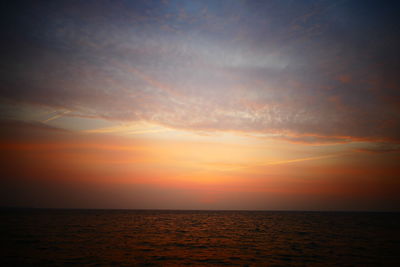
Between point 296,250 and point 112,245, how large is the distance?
21.1 metres

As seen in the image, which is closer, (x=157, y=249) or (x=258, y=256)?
(x=258, y=256)

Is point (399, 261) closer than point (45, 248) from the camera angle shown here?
Yes

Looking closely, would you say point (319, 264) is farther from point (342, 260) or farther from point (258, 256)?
point (258, 256)

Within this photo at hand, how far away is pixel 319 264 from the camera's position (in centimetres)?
2158

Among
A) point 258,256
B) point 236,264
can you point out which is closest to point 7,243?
point 236,264

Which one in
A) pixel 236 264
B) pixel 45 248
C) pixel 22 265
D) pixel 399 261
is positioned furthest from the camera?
pixel 45 248

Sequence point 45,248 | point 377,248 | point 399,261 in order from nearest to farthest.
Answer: point 399,261
point 45,248
point 377,248

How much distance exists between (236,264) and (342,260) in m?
10.8

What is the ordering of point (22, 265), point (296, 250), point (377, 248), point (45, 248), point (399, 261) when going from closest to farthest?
1. point (22, 265)
2. point (399, 261)
3. point (45, 248)
4. point (296, 250)
5. point (377, 248)

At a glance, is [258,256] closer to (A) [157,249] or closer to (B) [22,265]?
(A) [157,249]

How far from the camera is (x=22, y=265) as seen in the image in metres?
19.4

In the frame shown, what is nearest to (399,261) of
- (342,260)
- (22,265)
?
(342,260)

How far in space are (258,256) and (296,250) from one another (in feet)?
21.4

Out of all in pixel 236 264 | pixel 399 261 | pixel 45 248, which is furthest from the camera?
pixel 45 248
